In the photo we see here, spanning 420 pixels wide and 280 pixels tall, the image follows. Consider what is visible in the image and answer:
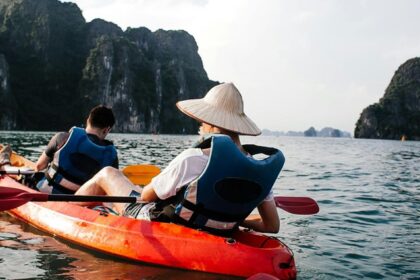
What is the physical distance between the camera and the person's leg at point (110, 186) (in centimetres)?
461

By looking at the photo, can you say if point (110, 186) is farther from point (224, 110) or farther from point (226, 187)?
point (224, 110)

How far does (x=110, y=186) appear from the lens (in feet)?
15.4

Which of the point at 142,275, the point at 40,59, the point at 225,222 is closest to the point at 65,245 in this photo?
the point at 142,275

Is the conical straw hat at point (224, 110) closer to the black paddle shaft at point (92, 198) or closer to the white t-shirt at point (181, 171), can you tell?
the white t-shirt at point (181, 171)

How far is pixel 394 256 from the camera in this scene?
5121mm

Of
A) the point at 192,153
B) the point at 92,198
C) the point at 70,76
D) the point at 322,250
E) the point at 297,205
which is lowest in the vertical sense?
the point at 322,250

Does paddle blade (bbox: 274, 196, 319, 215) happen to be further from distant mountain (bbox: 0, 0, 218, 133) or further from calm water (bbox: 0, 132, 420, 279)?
distant mountain (bbox: 0, 0, 218, 133)

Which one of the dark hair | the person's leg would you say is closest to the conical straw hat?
the person's leg

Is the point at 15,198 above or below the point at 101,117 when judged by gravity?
below

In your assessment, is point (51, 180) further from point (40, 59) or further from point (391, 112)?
point (391, 112)

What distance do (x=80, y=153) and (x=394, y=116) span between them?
Result: 13598 centimetres

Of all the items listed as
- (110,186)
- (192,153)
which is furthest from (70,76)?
(192,153)

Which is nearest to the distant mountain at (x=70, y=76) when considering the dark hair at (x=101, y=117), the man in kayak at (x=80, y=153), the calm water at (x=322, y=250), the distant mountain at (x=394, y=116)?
the distant mountain at (x=394, y=116)

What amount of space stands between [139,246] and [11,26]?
114858 mm
